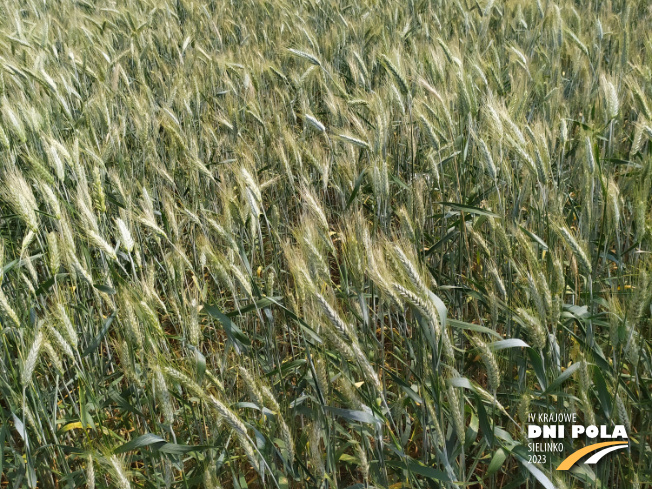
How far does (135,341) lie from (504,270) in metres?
1.07

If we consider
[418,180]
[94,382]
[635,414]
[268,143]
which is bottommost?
[635,414]

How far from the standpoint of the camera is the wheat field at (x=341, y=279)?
3.79ft

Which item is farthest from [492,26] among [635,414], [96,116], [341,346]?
[341,346]

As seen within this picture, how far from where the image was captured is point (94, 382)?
147 centimetres

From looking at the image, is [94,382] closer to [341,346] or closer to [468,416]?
[341,346]

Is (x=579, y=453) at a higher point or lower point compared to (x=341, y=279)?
lower

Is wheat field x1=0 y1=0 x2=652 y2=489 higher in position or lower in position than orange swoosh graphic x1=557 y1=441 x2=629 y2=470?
higher

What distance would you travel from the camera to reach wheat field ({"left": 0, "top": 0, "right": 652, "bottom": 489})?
1.16 metres

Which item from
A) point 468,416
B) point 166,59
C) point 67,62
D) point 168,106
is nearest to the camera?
point 468,416

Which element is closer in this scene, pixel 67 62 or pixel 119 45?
pixel 67 62

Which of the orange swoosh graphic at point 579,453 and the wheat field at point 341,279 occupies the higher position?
the wheat field at point 341,279

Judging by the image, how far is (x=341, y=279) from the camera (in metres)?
1.35

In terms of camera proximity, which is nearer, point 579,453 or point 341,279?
point 579,453

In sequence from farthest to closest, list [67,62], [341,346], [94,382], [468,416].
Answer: [67,62]
[468,416]
[94,382]
[341,346]
